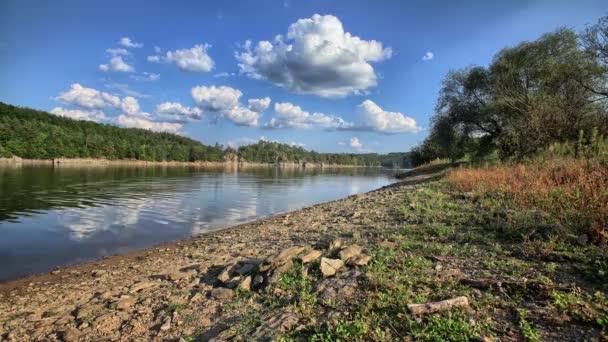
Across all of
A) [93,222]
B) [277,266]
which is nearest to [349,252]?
[277,266]

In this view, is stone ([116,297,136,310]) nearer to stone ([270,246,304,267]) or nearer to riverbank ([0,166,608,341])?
riverbank ([0,166,608,341])

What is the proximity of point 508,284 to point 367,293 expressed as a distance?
212cm

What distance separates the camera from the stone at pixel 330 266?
5895mm

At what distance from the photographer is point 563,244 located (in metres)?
5.90

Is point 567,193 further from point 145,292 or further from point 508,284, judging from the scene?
point 145,292

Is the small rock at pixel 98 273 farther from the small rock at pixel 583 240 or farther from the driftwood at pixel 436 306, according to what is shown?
the small rock at pixel 583 240

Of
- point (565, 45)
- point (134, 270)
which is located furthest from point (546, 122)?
point (134, 270)

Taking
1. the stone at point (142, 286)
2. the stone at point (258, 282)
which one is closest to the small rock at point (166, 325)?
the stone at point (258, 282)

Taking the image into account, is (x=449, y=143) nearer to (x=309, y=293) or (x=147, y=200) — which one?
(x=147, y=200)

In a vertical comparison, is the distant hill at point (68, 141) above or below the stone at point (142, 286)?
above

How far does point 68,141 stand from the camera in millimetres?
123375

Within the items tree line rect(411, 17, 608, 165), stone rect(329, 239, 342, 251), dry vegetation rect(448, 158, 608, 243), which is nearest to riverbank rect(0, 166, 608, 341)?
stone rect(329, 239, 342, 251)

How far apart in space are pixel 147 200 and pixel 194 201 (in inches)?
151

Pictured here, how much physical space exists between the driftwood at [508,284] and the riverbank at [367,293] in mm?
15
